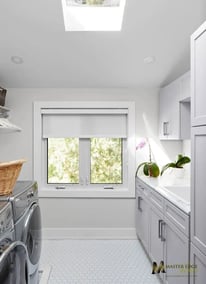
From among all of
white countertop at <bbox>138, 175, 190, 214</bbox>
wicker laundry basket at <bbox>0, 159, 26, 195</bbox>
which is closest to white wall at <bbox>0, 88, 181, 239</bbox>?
white countertop at <bbox>138, 175, 190, 214</bbox>

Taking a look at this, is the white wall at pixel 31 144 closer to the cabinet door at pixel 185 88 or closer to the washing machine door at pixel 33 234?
the cabinet door at pixel 185 88

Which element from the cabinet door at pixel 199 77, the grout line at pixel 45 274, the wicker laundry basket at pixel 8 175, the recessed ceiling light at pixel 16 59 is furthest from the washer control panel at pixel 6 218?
the recessed ceiling light at pixel 16 59

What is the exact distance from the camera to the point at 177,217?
2.03 metres

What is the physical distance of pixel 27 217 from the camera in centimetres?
200

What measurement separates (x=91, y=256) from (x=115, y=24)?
8.01 ft

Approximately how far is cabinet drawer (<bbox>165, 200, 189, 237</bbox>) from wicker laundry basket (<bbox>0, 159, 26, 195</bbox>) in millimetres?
1186

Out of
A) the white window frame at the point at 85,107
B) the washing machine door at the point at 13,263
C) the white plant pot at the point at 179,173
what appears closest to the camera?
the washing machine door at the point at 13,263

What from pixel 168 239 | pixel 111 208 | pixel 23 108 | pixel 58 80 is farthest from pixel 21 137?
pixel 168 239

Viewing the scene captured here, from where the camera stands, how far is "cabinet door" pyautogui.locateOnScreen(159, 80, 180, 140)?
3.04 m

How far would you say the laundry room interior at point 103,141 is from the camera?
1.83 m

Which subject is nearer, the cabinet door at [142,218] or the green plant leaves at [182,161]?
the cabinet door at [142,218]

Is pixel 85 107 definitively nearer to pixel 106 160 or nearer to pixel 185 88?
pixel 106 160

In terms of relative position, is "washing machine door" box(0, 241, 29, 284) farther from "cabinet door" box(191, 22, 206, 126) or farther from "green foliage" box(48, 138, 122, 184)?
"green foliage" box(48, 138, 122, 184)

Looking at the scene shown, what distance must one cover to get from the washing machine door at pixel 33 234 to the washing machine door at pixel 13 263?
0.29m
